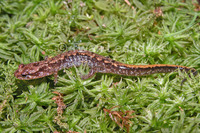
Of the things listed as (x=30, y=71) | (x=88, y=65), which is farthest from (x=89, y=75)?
(x=30, y=71)

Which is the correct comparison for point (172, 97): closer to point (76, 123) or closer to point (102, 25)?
point (76, 123)

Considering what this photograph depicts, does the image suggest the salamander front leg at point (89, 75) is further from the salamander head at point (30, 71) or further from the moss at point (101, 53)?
the salamander head at point (30, 71)

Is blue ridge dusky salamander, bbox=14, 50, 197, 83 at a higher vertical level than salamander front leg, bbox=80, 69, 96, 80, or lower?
higher

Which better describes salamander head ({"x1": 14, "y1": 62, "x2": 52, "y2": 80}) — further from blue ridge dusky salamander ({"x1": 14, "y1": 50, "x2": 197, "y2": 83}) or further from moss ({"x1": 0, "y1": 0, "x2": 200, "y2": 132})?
moss ({"x1": 0, "y1": 0, "x2": 200, "y2": 132})

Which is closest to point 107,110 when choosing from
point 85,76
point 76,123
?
point 76,123

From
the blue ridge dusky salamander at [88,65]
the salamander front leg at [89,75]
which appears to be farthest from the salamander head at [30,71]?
the salamander front leg at [89,75]

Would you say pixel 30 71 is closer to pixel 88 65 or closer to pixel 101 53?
pixel 88 65

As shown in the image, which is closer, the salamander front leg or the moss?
the moss

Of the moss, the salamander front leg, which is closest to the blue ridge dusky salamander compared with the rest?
the salamander front leg
